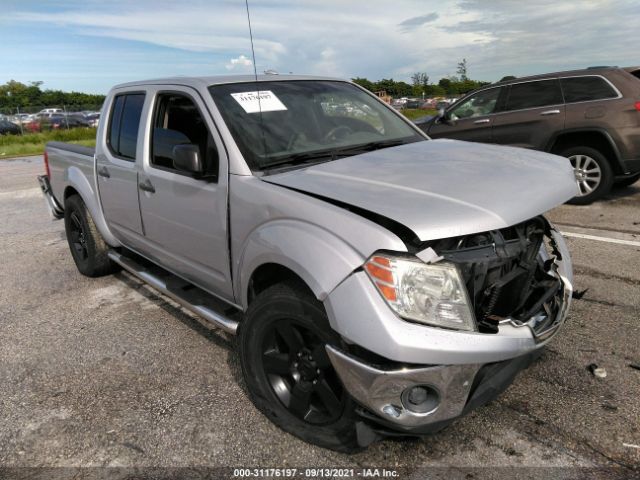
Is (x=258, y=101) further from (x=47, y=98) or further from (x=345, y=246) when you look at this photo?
(x=47, y=98)

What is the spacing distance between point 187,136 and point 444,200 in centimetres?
184

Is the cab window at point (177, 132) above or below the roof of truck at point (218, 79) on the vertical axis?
below

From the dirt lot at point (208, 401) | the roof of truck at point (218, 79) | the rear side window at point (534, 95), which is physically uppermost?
the roof of truck at point (218, 79)

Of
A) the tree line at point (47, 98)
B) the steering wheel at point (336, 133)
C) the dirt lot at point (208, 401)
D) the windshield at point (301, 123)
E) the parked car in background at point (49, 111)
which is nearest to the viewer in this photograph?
the dirt lot at point (208, 401)

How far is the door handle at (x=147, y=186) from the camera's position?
3377 mm

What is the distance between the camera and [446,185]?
228 cm

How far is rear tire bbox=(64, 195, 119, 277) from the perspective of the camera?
4633 mm

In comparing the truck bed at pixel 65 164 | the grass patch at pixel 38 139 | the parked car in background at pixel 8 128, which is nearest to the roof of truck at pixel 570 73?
the truck bed at pixel 65 164

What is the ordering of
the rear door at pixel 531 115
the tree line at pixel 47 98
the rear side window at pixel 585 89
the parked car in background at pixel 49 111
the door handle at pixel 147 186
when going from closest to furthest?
the door handle at pixel 147 186 < the rear side window at pixel 585 89 < the rear door at pixel 531 115 < the parked car in background at pixel 49 111 < the tree line at pixel 47 98

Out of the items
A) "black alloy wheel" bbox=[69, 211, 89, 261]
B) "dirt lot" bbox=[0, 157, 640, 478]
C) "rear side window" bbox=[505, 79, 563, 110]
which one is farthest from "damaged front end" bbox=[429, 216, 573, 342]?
"rear side window" bbox=[505, 79, 563, 110]

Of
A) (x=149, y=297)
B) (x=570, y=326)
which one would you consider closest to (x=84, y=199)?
(x=149, y=297)

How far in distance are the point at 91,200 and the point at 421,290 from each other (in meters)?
3.50

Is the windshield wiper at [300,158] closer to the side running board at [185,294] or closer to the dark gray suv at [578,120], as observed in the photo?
the side running board at [185,294]

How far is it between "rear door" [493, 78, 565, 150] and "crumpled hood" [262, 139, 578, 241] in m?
4.68
